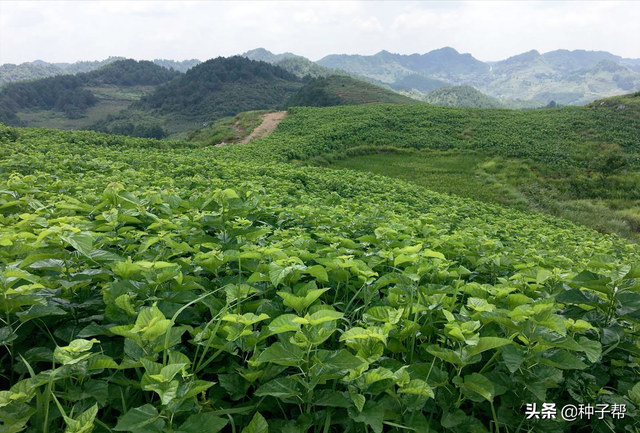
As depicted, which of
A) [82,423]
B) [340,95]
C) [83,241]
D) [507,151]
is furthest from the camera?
[340,95]

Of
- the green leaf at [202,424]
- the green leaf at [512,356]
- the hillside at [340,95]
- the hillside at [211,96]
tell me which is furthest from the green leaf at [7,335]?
the hillside at [211,96]

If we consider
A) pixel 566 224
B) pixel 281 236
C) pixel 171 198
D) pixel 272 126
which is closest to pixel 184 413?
pixel 281 236

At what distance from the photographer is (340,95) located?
252 feet

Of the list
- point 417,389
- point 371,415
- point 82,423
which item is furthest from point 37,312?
point 417,389

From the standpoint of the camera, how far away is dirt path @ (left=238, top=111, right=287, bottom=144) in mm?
38750

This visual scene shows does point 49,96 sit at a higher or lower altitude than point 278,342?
higher

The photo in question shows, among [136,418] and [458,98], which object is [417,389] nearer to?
[136,418]

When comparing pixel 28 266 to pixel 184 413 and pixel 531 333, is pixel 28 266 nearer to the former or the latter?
pixel 184 413

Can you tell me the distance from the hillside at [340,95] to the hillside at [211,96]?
33.7 metres

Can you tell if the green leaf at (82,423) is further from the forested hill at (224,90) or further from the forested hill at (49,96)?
the forested hill at (49,96)

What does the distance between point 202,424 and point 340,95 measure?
8013 centimetres

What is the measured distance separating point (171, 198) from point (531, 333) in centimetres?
321

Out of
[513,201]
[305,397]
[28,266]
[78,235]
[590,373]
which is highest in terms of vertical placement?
[78,235]

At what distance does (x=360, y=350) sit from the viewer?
5.57 ft
